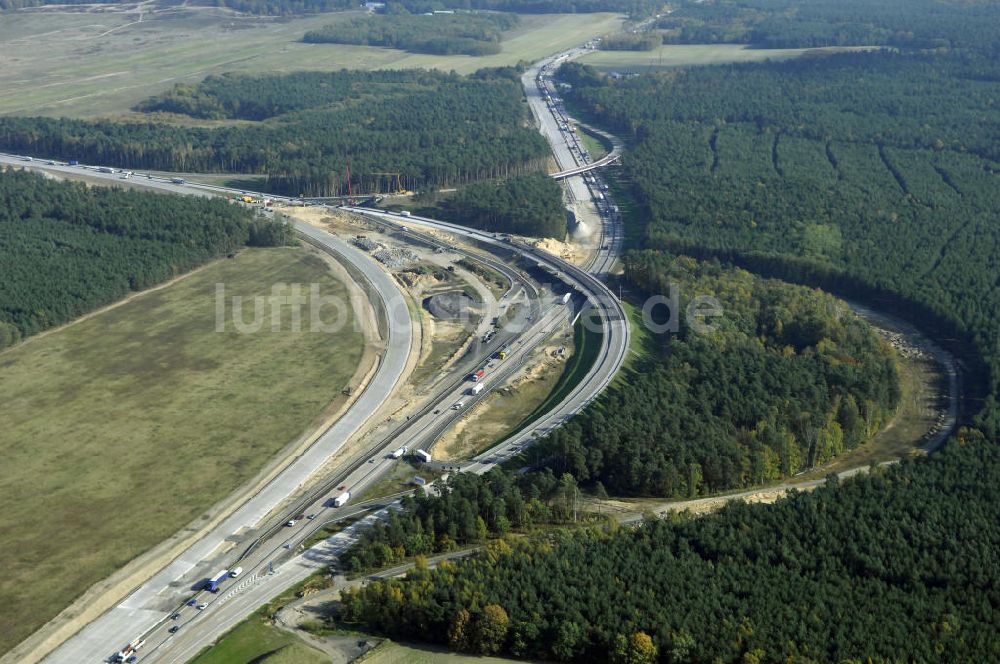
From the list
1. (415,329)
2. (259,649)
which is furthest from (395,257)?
(259,649)

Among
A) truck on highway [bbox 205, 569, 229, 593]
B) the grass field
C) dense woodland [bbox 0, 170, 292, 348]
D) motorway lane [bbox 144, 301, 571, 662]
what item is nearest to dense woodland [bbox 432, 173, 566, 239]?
dense woodland [bbox 0, 170, 292, 348]

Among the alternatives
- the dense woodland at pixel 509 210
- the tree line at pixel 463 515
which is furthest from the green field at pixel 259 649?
the dense woodland at pixel 509 210

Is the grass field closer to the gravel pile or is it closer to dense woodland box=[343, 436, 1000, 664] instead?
the gravel pile

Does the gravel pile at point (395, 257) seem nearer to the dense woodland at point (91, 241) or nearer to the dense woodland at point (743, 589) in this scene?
the dense woodland at point (91, 241)

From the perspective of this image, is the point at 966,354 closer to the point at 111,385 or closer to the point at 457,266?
the point at 457,266

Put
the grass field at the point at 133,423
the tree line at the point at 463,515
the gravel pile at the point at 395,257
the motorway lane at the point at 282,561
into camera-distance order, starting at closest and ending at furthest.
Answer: the motorway lane at the point at 282,561 → the tree line at the point at 463,515 → the grass field at the point at 133,423 → the gravel pile at the point at 395,257

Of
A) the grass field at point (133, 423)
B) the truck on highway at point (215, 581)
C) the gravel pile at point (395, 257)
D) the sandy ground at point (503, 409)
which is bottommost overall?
the truck on highway at point (215, 581)

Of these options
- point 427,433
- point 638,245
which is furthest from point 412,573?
point 638,245
